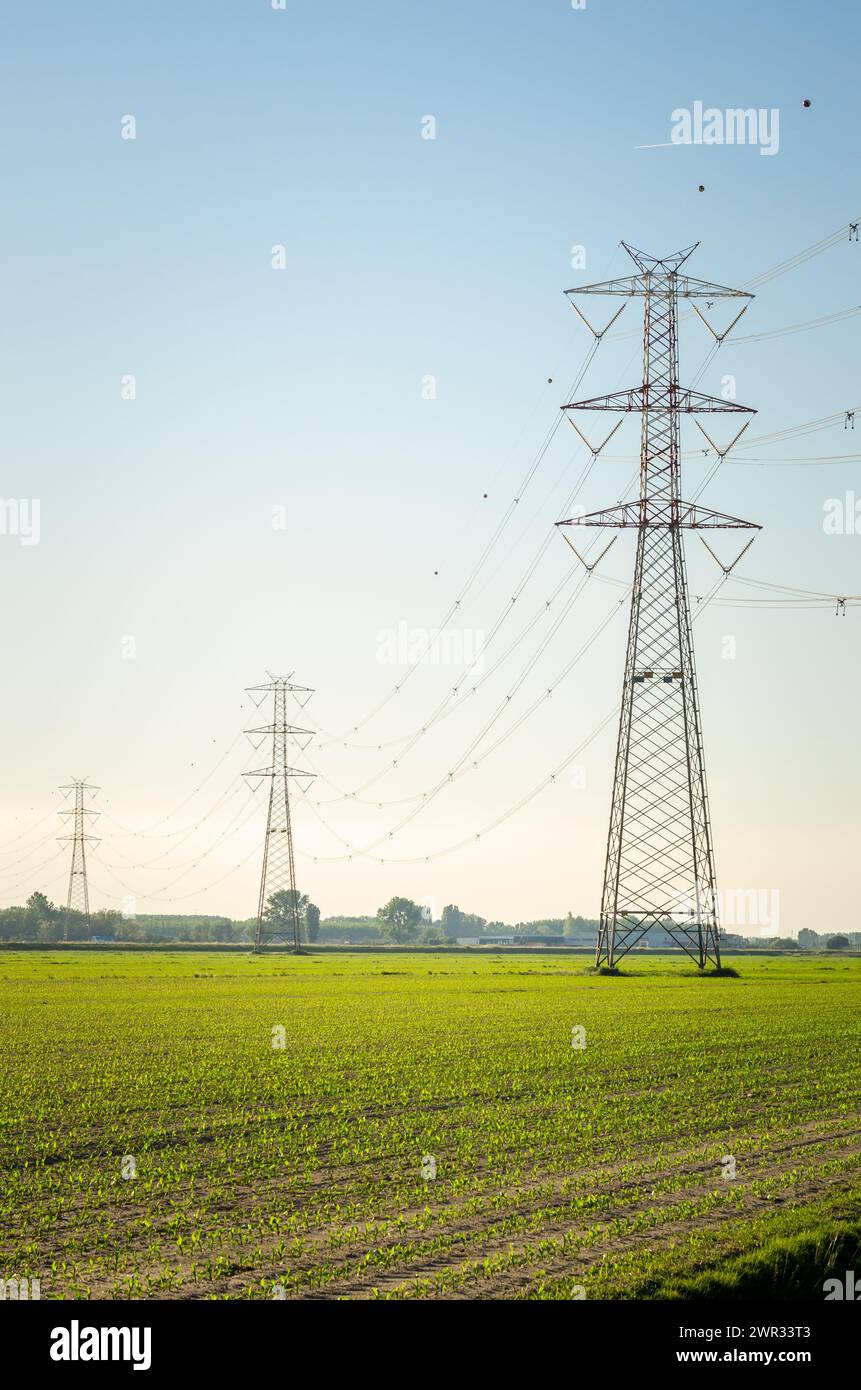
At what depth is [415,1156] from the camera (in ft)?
70.5

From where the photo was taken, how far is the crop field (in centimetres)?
1476

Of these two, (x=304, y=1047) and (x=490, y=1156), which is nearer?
(x=490, y=1156)

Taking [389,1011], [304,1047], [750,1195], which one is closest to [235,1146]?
[750,1195]

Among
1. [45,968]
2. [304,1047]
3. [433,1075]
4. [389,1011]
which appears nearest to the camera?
[433,1075]

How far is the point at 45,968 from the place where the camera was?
106875 mm

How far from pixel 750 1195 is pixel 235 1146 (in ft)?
28.3

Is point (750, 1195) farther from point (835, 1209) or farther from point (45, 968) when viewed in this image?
point (45, 968)

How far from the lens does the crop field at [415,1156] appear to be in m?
14.8

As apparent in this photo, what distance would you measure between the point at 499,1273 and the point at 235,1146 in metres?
9.06

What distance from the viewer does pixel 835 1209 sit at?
17781 millimetres
